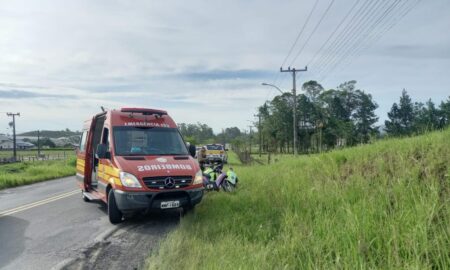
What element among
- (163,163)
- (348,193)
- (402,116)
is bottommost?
(348,193)

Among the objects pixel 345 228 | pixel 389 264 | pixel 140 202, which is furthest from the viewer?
pixel 140 202

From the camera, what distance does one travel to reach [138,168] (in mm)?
7227

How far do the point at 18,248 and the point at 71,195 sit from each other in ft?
23.0

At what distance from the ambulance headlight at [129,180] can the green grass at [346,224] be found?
1.24 meters

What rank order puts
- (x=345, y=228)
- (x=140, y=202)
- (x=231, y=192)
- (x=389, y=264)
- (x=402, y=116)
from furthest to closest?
1. (x=402, y=116)
2. (x=231, y=192)
3. (x=140, y=202)
4. (x=345, y=228)
5. (x=389, y=264)

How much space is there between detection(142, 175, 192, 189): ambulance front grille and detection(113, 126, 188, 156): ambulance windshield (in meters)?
1.13

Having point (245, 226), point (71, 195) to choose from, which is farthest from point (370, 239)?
Answer: point (71, 195)

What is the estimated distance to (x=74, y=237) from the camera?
22.0 feet

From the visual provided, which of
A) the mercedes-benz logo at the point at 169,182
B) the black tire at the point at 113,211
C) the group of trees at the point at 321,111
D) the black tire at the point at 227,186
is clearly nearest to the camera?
the mercedes-benz logo at the point at 169,182

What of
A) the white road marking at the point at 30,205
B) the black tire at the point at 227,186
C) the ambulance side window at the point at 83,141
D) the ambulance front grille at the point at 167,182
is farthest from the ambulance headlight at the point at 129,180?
the ambulance side window at the point at 83,141

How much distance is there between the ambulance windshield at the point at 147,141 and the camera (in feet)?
26.7

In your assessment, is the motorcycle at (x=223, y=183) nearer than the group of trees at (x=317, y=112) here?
Yes

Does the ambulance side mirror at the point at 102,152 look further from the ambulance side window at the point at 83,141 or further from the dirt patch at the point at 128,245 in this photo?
the ambulance side window at the point at 83,141

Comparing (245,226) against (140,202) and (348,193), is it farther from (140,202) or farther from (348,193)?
(140,202)
